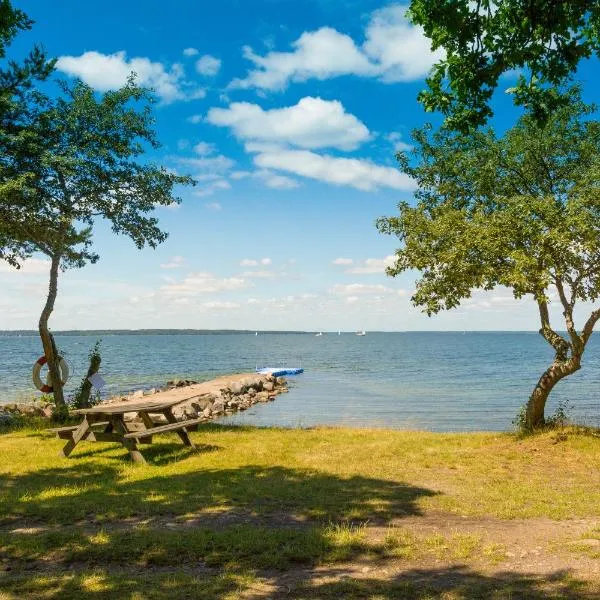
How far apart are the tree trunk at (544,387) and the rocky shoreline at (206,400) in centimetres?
1193

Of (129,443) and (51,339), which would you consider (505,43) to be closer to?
(129,443)

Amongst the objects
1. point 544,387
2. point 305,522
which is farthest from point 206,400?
point 305,522

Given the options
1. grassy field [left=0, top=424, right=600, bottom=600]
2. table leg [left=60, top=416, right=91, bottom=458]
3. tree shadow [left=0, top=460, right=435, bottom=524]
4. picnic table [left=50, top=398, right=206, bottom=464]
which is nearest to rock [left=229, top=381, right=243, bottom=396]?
grassy field [left=0, top=424, right=600, bottom=600]

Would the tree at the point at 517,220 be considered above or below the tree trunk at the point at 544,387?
above

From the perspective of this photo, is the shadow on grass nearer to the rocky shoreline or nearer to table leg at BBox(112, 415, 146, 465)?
table leg at BBox(112, 415, 146, 465)

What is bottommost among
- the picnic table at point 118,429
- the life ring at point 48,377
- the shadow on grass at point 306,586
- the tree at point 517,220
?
the shadow on grass at point 306,586

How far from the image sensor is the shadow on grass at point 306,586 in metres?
5.96

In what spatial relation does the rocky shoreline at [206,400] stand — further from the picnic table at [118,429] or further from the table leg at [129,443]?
the table leg at [129,443]

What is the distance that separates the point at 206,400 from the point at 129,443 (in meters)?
20.9

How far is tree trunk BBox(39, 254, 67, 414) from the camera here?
19.9 metres

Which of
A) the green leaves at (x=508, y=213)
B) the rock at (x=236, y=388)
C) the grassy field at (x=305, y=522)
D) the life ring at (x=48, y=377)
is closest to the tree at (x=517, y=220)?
the green leaves at (x=508, y=213)

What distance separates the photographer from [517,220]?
14.2 metres

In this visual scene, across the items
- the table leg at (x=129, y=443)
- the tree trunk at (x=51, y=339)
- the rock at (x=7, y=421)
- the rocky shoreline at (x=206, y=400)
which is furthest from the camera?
the rocky shoreline at (x=206, y=400)

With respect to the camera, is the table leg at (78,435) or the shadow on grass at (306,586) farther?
the table leg at (78,435)
